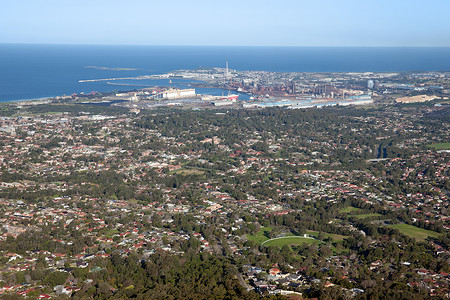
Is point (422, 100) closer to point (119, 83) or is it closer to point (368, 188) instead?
point (368, 188)

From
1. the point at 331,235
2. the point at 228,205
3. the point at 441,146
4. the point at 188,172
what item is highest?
the point at 441,146

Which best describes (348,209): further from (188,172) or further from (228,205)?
(188,172)

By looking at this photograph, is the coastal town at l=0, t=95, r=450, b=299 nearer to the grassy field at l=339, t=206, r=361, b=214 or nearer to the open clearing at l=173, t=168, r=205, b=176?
the grassy field at l=339, t=206, r=361, b=214

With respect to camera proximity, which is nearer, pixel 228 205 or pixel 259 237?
pixel 259 237

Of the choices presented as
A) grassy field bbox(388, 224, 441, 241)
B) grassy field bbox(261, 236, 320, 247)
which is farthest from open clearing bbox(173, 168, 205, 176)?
grassy field bbox(388, 224, 441, 241)

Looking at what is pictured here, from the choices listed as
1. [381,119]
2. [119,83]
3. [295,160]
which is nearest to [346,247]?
[295,160]

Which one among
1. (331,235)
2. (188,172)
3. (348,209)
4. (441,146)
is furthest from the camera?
(441,146)

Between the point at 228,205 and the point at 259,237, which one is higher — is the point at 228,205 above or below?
above

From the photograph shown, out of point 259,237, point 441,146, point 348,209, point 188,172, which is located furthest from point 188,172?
point 441,146
